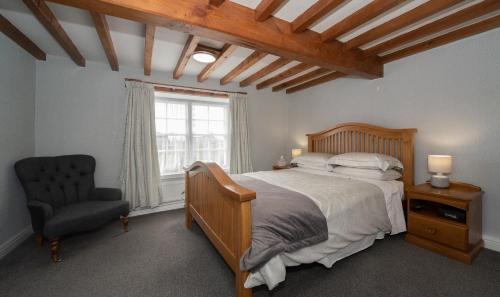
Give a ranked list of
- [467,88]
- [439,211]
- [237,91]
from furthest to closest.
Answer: [237,91]
[467,88]
[439,211]

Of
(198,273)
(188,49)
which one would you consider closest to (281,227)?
(198,273)

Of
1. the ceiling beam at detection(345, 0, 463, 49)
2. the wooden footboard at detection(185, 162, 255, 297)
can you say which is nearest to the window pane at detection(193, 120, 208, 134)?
the wooden footboard at detection(185, 162, 255, 297)

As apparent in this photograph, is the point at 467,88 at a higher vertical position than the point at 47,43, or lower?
lower

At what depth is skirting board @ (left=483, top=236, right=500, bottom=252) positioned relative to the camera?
82.5 inches

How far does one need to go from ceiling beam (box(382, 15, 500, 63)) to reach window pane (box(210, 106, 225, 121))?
2844 mm

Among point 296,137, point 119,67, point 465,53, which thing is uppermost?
point 119,67

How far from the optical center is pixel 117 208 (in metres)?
2.45

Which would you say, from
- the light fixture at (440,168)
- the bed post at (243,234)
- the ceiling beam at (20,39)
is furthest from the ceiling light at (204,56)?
the light fixture at (440,168)

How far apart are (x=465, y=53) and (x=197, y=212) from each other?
3588 millimetres

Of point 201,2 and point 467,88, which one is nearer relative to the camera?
point 201,2

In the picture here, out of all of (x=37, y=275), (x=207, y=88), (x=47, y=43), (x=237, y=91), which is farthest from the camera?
(x=237, y=91)

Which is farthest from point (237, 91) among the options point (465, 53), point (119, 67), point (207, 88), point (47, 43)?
point (465, 53)

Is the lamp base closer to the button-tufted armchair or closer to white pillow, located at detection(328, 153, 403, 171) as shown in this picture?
white pillow, located at detection(328, 153, 403, 171)

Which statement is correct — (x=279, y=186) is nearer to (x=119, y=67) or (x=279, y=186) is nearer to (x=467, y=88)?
(x=467, y=88)
